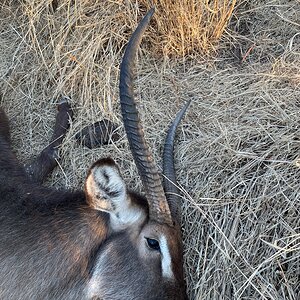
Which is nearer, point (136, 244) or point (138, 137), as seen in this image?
point (138, 137)

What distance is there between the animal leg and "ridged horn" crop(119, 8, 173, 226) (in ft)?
5.46

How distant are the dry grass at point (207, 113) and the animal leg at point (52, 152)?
0.08 meters

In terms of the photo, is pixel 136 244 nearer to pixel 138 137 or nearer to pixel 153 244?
pixel 153 244

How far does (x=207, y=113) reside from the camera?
15.1 ft

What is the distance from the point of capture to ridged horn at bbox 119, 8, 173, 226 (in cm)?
302

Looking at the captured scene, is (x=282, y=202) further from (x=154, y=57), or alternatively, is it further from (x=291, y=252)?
(x=154, y=57)

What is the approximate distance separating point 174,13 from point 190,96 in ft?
2.35

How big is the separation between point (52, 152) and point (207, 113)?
128cm

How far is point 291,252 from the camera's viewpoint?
3.53 meters

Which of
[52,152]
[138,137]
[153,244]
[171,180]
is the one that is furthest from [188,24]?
[153,244]

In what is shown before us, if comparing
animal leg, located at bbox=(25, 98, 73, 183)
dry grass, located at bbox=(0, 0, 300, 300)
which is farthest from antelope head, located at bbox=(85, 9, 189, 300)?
animal leg, located at bbox=(25, 98, 73, 183)

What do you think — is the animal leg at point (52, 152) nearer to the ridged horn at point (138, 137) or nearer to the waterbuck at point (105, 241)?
the waterbuck at point (105, 241)

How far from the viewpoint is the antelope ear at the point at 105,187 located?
3.07 metres

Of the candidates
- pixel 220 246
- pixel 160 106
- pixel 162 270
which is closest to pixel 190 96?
pixel 160 106
